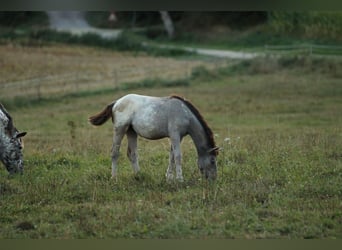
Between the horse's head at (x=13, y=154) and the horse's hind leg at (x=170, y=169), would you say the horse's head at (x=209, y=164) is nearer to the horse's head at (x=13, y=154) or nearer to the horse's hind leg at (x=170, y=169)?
the horse's hind leg at (x=170, y=169)

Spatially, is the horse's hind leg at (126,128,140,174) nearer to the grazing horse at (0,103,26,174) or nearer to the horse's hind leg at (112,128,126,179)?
the horse's hind leg at (112,128,126,179)

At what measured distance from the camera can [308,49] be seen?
46.2ft

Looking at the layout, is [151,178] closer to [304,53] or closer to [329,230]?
[329,230]

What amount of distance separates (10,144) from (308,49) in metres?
8.27

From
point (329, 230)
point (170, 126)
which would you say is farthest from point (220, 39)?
point (329, 230)

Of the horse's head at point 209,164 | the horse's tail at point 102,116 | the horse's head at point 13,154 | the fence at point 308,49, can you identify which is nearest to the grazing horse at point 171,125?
the horse's head at point 209,164

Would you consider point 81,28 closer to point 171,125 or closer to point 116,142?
point 116,142

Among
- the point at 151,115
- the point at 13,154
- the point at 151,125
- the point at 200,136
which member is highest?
the point at 151,115

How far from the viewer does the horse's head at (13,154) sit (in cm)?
812

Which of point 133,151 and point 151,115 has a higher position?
point 151,115

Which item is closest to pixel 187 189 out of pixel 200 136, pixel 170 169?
pixel 170 169

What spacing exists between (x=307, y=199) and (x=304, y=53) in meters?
8.70

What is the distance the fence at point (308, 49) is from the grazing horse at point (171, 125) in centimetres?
586

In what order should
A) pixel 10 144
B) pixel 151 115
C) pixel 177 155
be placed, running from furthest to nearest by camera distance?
pixel 10 144, pixel 151 115, pixel 177 155
